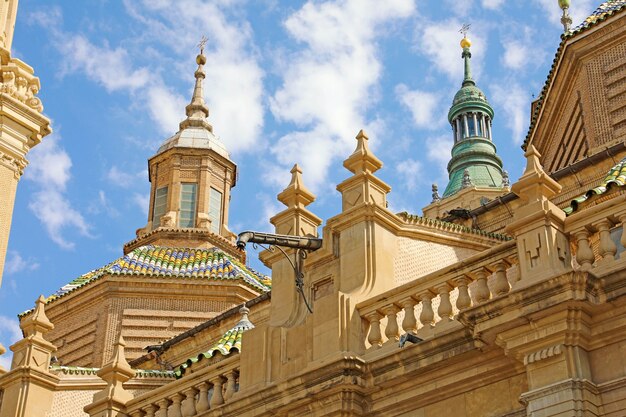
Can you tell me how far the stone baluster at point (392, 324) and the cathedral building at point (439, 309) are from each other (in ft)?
0.08

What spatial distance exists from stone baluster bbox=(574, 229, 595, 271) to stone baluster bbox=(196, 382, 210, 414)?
5372mm

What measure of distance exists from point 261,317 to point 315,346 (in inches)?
386

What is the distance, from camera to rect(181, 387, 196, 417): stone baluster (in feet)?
46.5

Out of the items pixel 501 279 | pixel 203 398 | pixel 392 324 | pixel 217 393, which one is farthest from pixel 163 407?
pixel 501 279

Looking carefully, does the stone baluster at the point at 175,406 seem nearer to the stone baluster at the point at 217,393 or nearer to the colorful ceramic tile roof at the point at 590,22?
the stone baluster at the point at 217,393

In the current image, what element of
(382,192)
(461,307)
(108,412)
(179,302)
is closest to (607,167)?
(382,192)

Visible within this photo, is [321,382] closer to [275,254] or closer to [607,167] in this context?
[275,254]

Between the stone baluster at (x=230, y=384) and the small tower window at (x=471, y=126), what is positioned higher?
the small tower window at (x=471, y=126)

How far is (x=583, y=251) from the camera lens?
440 inches

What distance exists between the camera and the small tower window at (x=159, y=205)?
31.4 m

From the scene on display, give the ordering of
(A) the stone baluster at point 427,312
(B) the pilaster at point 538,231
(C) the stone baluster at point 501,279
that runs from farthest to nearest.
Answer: (A) the stone baluster at point 427,312
(C) the stone baluster at point 501,279
(B) the pilaster at point 538,231

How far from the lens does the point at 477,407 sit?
11516 mm

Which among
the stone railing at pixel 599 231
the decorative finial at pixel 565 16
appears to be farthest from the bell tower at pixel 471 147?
the stone railing at pixel 599 231

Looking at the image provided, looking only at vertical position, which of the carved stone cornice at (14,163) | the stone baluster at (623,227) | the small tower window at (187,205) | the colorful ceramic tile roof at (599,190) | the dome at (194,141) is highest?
the dome at (194,141)
